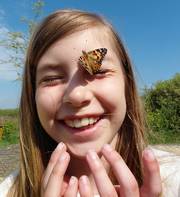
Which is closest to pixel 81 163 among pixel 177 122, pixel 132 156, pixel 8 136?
pixel 132 156

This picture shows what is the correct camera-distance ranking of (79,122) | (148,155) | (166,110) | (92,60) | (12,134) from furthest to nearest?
(12,134)
(166,110)
(79,122)
(92,60)
(148,155)

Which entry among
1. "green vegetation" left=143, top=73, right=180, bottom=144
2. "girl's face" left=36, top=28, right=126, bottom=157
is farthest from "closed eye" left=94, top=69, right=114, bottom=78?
"green vegetation" left=143, top=73, right=180, bottom=144

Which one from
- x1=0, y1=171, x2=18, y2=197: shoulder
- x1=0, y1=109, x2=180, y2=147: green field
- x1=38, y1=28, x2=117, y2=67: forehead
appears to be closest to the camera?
x1=38, y1=28, x2=117, y2=67: forehead

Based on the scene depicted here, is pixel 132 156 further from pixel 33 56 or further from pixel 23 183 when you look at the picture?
pixel 33 56

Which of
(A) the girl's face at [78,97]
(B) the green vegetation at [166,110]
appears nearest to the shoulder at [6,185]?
(A) the girl's face at [78,97]

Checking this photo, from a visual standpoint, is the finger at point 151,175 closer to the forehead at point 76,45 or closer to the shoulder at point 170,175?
the shoulder at point 170,175

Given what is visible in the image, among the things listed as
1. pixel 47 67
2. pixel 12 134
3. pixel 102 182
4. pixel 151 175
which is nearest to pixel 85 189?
pixel 102 182

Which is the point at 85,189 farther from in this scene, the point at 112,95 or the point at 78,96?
the point at 112,95

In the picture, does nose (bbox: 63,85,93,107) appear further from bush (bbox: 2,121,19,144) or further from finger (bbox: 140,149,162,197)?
bush (bbox: 2,121,19,144)
